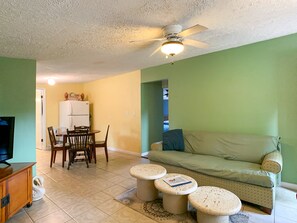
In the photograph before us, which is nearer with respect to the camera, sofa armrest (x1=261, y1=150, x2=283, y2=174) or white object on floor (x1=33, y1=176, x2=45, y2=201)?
sofa armrest (x1=261, y1=150, x2=283, y2=174)

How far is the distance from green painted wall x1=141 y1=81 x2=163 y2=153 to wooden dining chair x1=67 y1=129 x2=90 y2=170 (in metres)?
1.53

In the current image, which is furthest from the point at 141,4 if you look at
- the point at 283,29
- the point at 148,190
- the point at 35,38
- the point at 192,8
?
the point at 148,190

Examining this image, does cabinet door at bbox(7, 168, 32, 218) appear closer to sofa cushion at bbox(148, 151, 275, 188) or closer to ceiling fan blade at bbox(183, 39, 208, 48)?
sofa cushion at bbox(148, 151, 275, 188)

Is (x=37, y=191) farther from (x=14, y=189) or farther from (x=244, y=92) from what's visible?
(x=244, y=92)

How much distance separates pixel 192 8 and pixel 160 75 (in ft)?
8.65

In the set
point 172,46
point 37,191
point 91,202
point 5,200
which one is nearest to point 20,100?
point 37,191

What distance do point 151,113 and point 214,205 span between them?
3.69 meters

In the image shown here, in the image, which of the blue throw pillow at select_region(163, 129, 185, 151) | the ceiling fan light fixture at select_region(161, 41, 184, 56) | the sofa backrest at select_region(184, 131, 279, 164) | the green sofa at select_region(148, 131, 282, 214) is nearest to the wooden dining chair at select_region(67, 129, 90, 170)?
the green sofa at select_region(148, 131, 282, 214)

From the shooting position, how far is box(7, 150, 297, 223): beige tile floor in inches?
86.0

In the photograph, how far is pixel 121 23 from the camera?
7.18 feet

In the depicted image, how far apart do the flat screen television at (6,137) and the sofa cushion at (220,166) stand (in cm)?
222

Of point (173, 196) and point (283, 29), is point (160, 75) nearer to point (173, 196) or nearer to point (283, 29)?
point (283, 29)

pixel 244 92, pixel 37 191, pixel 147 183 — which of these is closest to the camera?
pixel 147 183

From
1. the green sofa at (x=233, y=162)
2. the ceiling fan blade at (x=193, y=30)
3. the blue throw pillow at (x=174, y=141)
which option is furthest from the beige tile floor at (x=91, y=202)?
the ceiling fan blade at (x=193, y=30)
